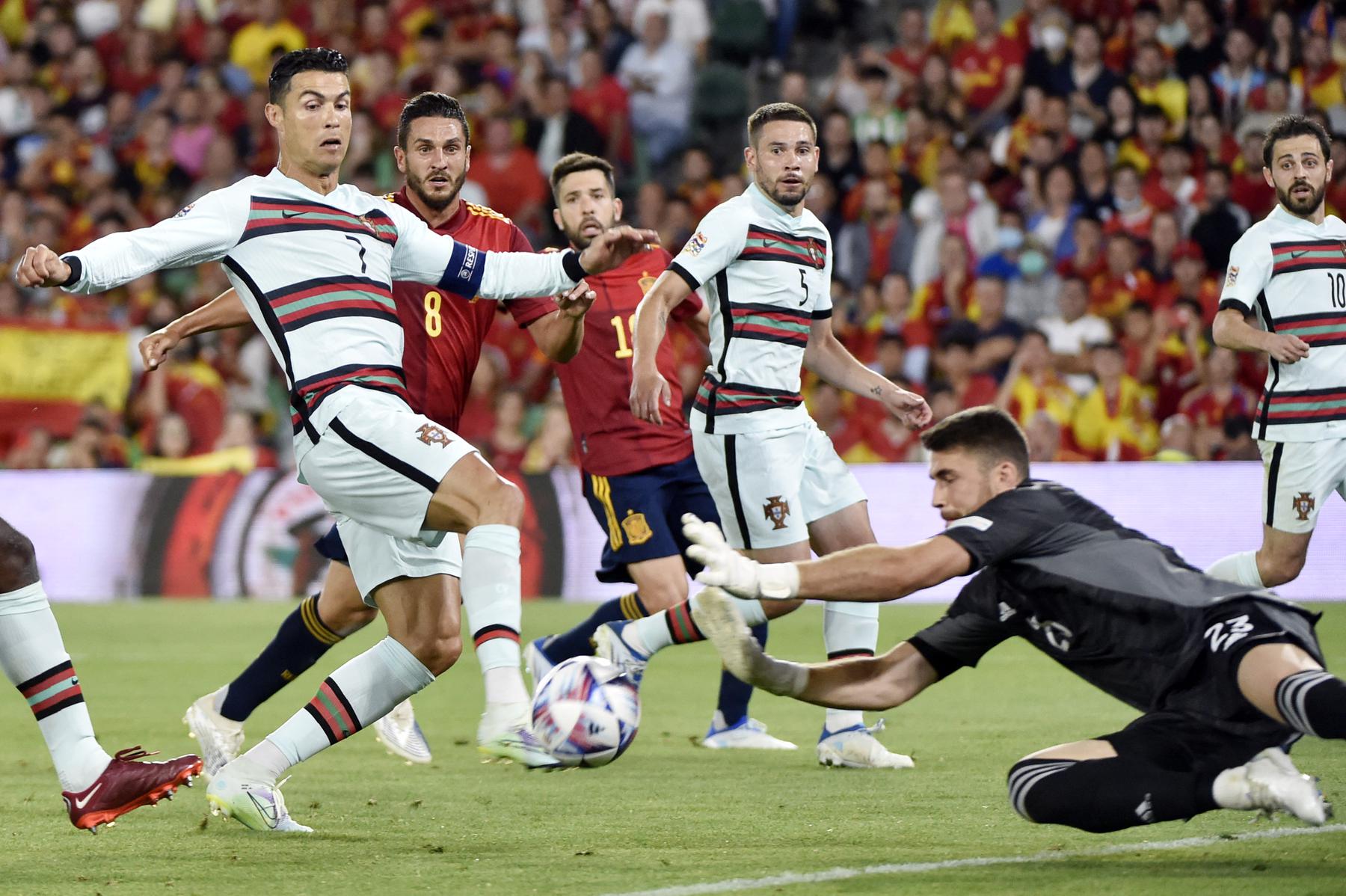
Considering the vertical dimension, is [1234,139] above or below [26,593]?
above

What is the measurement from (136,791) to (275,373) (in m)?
11.5

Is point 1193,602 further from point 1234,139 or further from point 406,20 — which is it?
point 406,20

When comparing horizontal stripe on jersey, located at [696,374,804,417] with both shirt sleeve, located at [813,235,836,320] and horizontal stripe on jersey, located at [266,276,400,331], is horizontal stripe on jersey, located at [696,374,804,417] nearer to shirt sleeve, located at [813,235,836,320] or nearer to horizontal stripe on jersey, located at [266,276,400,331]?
shirt sleeve, located at [813,235,836,320]

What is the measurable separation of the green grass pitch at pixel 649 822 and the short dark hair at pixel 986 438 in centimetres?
107

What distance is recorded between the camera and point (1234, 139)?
15.2 meters

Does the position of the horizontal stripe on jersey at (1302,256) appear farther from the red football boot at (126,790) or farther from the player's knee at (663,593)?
the red football boot at (126,790)

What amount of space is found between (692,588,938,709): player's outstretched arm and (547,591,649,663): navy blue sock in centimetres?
282

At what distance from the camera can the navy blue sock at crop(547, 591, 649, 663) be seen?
7.65 m

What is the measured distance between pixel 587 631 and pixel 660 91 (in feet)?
34.5

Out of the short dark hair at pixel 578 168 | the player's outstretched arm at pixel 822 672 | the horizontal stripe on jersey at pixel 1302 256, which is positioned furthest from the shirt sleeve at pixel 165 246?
the horizontal stripe on jersey at pixel 1302 256

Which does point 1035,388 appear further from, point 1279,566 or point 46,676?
point 46,676

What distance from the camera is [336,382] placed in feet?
17.0

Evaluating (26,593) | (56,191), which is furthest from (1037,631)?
(56,191)

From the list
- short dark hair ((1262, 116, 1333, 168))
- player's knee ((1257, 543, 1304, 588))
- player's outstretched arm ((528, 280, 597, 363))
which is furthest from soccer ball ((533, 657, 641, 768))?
short dark hair ((1262, 116, 1333, 168))
